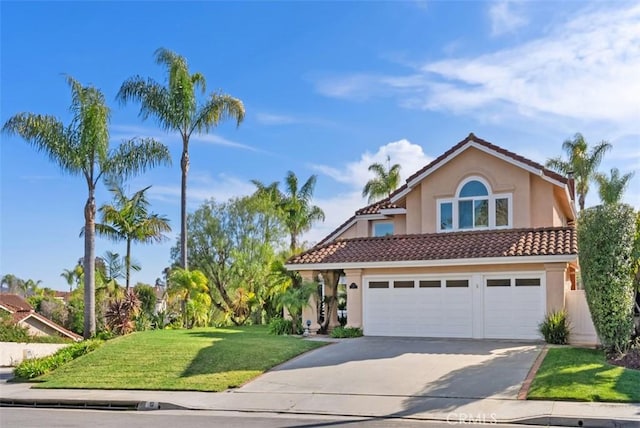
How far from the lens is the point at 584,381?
13.6 metres

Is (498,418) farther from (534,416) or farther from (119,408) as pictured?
(119,408)

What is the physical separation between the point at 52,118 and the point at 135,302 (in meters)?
8.23

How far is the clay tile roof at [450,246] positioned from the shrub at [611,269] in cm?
308

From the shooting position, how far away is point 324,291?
24391mm

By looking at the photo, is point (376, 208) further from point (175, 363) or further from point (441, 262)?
point (175, 363)

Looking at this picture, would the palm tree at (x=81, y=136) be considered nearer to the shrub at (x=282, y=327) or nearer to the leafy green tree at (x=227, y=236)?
the shrub at (x=282, y=327)

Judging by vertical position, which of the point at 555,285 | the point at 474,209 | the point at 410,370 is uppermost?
the point at 474,209

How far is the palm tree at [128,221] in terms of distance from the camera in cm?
3112

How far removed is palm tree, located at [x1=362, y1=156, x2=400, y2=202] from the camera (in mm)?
48312

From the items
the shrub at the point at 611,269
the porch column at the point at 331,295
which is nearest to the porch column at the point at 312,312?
the porch column at the point at 331,295

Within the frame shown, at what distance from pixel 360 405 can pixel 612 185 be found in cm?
3488

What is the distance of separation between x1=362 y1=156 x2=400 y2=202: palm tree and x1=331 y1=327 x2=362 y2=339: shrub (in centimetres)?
2621

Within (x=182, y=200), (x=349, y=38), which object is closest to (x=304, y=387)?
(x=349, y=38)

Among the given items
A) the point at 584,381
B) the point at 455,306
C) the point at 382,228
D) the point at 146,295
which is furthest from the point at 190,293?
the point at 584,381
